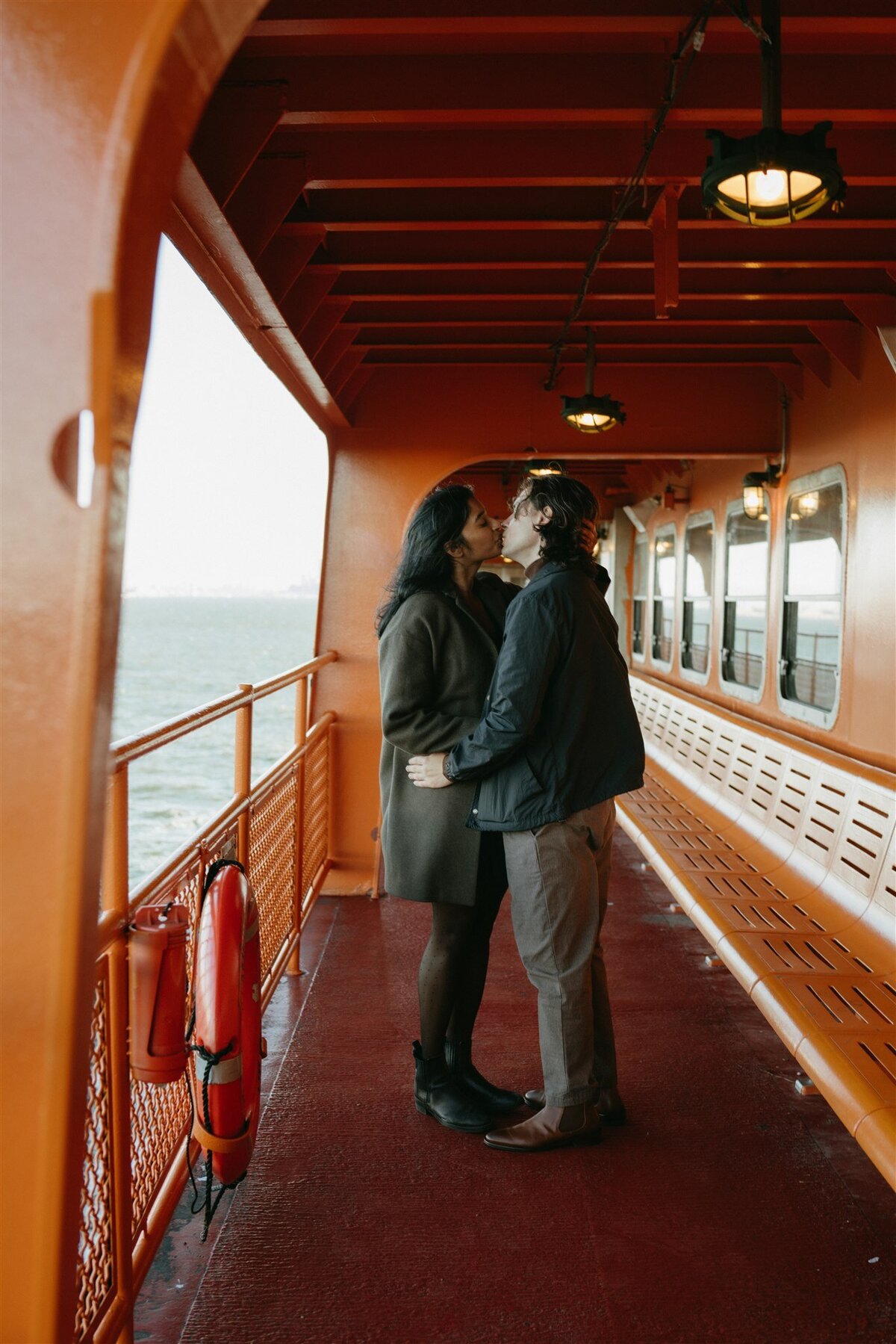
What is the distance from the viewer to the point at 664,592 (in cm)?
1038

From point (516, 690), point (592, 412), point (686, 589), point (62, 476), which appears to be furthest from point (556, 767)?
point (686, 589)

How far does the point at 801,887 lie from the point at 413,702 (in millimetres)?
2107

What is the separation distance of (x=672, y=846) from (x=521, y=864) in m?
2.17

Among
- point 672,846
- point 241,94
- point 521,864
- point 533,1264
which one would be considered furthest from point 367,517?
point 533,1264

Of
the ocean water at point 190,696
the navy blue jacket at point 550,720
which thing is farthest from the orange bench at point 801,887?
the ocean water at point 190,696

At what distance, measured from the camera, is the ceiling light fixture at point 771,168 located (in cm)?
229

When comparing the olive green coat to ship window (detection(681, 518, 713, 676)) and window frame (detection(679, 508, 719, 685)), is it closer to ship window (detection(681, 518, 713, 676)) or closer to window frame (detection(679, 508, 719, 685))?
window frame (detection(679, 508, 719, 685))

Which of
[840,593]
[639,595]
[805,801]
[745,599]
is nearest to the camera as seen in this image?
[805,801]

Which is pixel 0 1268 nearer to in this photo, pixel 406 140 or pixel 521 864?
pixel 521 864

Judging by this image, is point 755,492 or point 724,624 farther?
point 724,624

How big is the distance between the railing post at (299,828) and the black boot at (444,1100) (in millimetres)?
1244

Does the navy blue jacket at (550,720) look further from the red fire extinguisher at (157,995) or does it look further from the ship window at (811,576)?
the ship window at (811,576)

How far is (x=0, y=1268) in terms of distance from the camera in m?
0.99

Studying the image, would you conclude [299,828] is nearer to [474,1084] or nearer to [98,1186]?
[474,1084]
